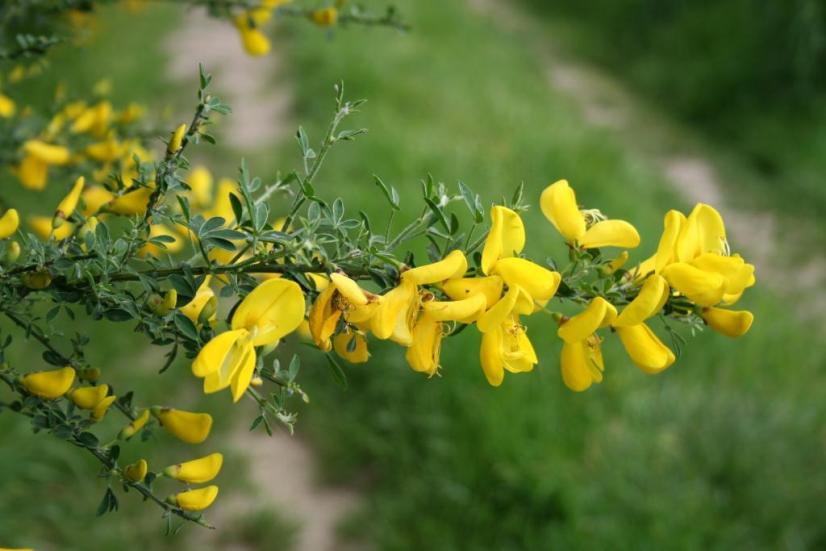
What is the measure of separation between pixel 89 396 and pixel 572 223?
349 mm

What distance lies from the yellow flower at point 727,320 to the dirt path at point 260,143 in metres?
1.49

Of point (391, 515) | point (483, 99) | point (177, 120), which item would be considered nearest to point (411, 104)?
point (483, 99)

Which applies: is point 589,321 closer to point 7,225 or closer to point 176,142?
point 176,142

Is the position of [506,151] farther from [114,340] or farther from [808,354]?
[114,340]

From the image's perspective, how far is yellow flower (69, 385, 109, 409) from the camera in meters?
0.59

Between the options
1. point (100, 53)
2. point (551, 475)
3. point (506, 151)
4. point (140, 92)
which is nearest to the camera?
point (551, 475)

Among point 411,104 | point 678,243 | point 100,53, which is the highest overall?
point 678,243

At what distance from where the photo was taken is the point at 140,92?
3742 mm

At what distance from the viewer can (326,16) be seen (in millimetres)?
1184

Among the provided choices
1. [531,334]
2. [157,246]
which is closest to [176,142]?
[157,246]

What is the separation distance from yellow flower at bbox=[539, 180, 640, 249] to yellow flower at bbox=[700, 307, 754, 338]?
0.22 feet

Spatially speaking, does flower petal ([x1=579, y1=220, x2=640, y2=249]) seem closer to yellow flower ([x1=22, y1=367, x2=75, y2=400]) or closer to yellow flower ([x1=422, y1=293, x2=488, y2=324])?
yellow flower ([x1=422, y1=293, x2=488, y2=324])

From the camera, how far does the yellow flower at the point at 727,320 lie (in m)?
0.58

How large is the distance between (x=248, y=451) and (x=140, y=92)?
7.08ft
